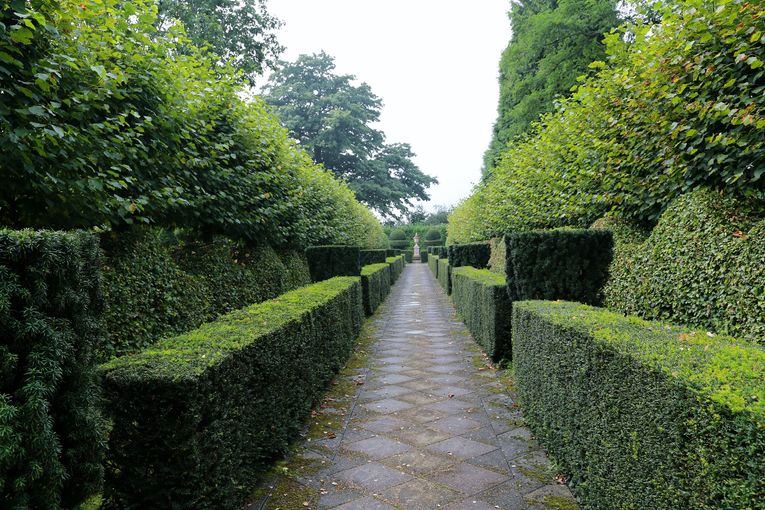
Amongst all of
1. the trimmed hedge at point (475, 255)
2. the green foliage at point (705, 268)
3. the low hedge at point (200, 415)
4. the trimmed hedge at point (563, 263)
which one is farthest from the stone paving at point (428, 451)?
the trimmed hedge at point (475, 255)

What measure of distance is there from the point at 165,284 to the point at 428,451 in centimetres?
308

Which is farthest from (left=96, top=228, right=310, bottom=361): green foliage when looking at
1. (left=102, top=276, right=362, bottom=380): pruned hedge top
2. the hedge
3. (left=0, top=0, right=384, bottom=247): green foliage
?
the hedge

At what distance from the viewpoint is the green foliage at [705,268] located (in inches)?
113

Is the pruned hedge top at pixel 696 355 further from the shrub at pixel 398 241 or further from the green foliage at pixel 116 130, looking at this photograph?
the shrub at pixel 398 241

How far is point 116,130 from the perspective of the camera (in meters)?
3.90

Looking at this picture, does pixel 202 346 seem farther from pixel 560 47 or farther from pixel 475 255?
pixel 560 47

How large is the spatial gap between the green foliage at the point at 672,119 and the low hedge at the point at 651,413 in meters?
1.61

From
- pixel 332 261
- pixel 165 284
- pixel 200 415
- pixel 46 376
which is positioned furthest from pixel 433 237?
pixel 46 376

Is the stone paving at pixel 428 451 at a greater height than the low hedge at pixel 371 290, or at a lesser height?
lesser

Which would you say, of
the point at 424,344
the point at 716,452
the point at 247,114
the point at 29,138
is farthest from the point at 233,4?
the point at 716,452

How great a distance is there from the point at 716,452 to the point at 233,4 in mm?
22475

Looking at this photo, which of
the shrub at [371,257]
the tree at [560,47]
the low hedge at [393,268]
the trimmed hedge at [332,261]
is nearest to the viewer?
the trimmed hedge at [332,261]

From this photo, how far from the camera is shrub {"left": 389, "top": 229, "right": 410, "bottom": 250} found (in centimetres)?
4632

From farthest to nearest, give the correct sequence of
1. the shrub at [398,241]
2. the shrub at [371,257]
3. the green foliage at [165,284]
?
the shrub at [398,241], the shrub at [371,257], the green foliage at [165,284]
